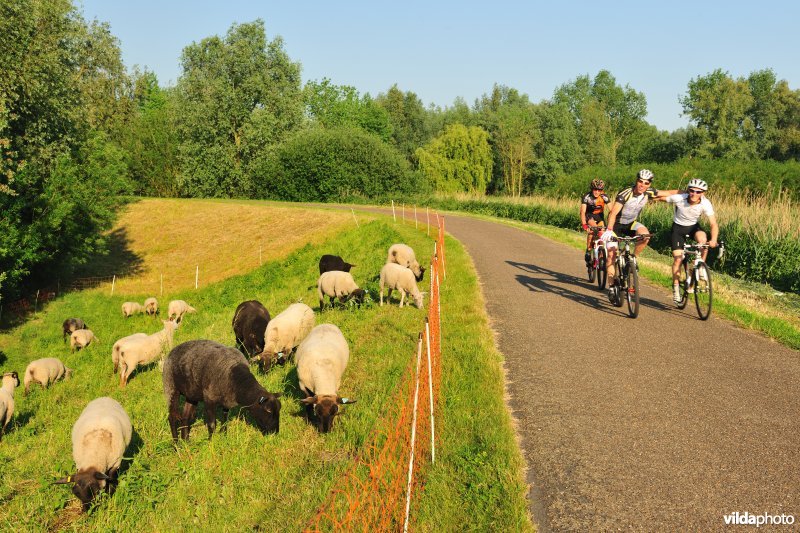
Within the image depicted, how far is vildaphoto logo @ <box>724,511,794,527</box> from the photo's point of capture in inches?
202

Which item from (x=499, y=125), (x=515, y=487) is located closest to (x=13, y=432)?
(x=515, y=487)

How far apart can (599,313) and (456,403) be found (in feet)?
20.2

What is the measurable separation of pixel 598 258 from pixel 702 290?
2.71 metres

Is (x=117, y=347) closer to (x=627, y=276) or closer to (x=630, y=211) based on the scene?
(x=627, y=276)

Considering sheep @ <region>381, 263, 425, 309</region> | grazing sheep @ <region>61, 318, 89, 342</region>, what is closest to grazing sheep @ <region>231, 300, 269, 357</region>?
sheep @ <region>381, 263, 425, 309</region>

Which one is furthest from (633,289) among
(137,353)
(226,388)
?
(137,353)

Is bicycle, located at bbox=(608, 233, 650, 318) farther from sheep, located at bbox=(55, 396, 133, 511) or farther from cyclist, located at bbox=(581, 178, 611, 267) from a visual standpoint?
sheep, located at bbox=(55, 396, 133, 511)

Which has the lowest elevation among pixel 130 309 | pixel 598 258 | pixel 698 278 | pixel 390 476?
pixel 130 309

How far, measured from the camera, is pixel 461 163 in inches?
3280

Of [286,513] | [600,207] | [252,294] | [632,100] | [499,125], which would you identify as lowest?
[252,294]

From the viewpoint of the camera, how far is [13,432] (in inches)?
464

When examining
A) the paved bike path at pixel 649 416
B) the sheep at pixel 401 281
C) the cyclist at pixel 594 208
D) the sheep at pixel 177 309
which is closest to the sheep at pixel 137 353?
the sheep at pixel 401 281

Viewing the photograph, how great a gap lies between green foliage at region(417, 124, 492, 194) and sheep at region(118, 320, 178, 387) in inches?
2784

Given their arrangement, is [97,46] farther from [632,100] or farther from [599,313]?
[632,100]
